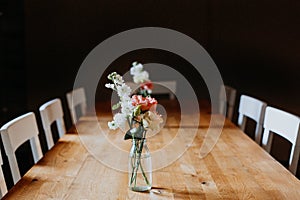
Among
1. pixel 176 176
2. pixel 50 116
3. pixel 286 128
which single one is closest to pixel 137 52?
pixel 50 116

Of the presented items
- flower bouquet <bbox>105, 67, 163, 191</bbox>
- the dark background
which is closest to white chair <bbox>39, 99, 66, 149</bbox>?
flower bouquet <bbox>105, 67, 163, 191</bbox>

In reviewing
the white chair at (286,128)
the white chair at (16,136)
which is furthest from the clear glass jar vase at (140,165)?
the white chair at (286,128)

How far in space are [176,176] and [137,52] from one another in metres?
2.69

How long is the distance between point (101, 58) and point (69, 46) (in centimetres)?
33

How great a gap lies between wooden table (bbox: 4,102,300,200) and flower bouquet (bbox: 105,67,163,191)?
0.07 metres

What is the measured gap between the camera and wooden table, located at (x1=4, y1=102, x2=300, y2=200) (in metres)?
1.53

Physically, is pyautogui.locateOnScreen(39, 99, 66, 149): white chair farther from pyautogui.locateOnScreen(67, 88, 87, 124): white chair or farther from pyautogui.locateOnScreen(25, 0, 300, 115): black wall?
pyautogui.locateOnScreen(25, 0, 300, 115): black wall

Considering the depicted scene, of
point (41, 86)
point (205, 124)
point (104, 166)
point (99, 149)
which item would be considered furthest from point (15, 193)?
point (41, 86)

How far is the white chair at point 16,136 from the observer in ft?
6.24

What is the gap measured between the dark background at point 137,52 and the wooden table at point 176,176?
6.77ft

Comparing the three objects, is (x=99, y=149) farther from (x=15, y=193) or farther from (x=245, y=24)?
(x=245, y=24)

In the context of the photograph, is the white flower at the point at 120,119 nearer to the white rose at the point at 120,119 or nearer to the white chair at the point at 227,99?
the white rose at the point at 120,119

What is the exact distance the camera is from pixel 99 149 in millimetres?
2180

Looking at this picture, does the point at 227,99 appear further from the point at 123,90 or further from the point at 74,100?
the point at 123,90
